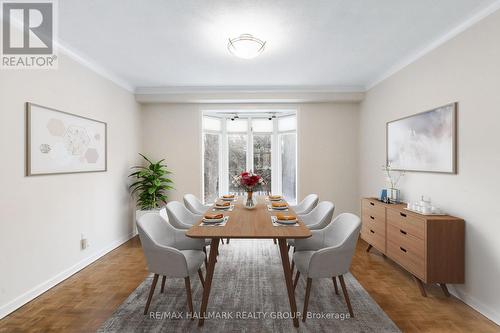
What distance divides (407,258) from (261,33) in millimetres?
2971

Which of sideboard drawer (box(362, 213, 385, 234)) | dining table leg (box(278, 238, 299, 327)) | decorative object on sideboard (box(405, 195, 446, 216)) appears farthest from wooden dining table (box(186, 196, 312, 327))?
sideboard drawer (box(362, 213, 385, 234))

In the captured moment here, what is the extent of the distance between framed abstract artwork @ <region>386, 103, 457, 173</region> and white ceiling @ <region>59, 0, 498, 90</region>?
87 centimetres

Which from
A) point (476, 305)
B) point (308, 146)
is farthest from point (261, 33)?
point (476, 305)

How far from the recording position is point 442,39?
281 centimetres

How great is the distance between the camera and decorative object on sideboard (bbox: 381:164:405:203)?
11.7 feet

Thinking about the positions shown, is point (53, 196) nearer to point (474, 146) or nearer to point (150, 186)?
A: point (150, 186)

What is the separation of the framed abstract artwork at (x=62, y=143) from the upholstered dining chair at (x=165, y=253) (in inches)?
55.3

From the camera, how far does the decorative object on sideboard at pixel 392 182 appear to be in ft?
11.7

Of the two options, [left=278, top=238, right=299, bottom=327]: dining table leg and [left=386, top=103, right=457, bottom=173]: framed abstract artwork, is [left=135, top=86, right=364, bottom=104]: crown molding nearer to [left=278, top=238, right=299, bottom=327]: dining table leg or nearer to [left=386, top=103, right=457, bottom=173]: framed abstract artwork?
[left=386, top=103, right=457, bottom=173]: framed abstract artwork

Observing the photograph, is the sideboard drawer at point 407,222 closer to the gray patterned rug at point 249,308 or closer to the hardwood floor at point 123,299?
the hardwood floor at point 123,299

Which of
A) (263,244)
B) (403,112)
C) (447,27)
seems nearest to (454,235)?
(403,112)

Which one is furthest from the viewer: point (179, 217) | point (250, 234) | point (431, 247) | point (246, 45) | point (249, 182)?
point (179, 217)

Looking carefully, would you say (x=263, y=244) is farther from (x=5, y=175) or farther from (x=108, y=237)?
(x=5, y=175)

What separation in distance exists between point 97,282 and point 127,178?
2.04m
